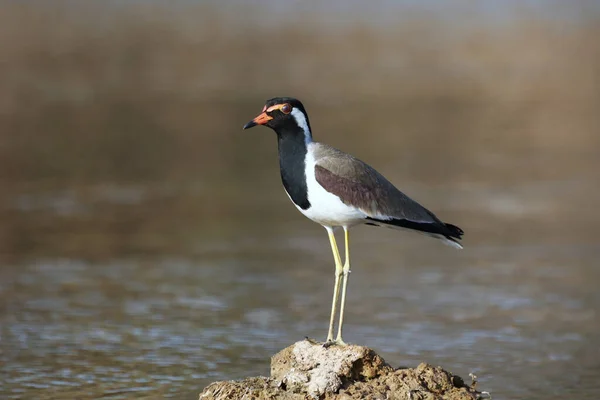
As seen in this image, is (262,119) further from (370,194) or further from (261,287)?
(261,287)

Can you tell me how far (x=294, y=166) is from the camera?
823 centimetres

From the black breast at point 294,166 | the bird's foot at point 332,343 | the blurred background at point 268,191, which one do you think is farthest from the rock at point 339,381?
the blurred background at point 268,191

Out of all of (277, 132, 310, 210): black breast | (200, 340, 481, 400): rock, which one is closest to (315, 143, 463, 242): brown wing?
(277, 132, 310, 210): black breast

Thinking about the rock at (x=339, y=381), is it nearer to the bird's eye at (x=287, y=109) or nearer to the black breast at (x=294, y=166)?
the black breast at (x=294, y=166)

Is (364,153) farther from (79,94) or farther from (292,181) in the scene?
(292,181)

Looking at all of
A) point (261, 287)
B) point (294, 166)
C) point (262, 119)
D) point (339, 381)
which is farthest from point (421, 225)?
point (261, 287)

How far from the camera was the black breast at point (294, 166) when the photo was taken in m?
8.16

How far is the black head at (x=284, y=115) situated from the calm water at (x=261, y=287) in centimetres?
226

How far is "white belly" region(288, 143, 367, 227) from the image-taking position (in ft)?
26.5

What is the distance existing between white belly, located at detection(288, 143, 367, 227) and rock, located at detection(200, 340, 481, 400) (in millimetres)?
916

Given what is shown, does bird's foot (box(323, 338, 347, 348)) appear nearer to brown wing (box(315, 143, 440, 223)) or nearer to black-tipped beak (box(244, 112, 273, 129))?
Answer: brown wing (box(315, 143, 440, 223))

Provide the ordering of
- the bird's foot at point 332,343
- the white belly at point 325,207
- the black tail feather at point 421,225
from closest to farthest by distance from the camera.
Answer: the bird's foot at point 332,343
the white belly at point 325,207
the black tail feather at point 421,225

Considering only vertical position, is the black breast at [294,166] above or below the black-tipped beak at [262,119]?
below

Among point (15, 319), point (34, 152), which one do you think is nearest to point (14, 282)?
point (15, 319)
